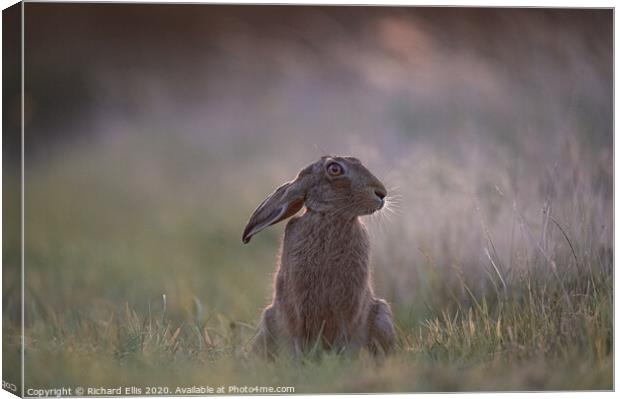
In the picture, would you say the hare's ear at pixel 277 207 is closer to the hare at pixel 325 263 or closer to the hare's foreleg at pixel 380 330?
the hare at pixel 325 263

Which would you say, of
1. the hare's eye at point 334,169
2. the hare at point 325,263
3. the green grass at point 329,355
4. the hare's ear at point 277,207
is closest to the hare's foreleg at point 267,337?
the hare at point 325,263

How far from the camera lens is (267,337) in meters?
8.17

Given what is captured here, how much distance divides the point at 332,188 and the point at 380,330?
0.87m

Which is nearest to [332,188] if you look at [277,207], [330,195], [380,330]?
[330,195]

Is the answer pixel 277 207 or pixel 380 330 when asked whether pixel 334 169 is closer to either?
pixel 277 207

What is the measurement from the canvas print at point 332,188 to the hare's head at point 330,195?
11mm

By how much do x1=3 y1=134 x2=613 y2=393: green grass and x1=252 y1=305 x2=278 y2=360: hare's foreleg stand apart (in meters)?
0.12

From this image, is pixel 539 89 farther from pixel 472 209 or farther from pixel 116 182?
pixel 116 182

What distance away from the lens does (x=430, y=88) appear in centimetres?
862

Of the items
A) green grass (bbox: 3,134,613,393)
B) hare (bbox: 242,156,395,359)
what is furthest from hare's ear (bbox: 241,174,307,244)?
green grass (bbox: 3,134,613,393)

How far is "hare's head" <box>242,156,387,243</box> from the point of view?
8.17 metres

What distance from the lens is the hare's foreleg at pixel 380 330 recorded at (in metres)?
8.18

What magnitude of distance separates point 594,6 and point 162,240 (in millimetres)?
4266

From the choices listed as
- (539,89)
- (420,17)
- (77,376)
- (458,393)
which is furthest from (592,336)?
(77,376)
